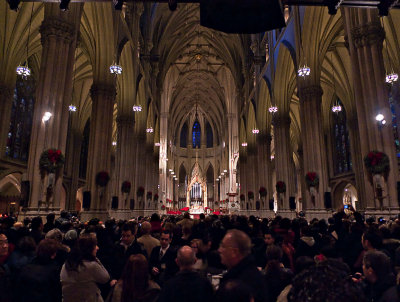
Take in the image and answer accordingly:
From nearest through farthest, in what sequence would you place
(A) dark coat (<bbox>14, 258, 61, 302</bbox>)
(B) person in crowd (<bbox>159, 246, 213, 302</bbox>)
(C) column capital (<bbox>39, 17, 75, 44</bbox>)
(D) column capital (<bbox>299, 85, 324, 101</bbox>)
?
1. (B) person in crowd (<bbox>159, 246, 213, 302</bbox>)
2. (A) dark coat (<bbox>14, 258, 61, 302</bbox>)
3. (C) column capital (<bbox>39, 17, 75, 44</bbox>)
4. (D) column capital (<bbox>299, 85, 324, 101</bbox>)

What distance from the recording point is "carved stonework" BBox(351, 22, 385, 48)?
12325 millimetres

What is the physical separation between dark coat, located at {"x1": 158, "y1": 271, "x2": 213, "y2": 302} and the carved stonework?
44.5 ft

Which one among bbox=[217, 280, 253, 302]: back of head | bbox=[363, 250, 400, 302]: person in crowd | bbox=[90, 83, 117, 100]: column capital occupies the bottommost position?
bbox=[363, 250, 400, 302]: person in crowd

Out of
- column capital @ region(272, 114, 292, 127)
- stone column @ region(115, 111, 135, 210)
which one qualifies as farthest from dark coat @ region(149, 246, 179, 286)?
column capital @ region(272, 114, 292, 127)

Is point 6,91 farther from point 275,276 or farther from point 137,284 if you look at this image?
point 275,276

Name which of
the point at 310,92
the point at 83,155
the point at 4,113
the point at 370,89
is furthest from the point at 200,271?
the point at 83,155

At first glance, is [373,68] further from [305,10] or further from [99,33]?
[99,33]

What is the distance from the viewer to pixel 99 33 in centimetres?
1788

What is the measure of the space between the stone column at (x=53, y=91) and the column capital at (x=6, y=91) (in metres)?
13.5

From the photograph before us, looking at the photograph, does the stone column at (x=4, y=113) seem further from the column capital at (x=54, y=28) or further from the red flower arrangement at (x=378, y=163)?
the red flower arrangement at (x=378, y=163)

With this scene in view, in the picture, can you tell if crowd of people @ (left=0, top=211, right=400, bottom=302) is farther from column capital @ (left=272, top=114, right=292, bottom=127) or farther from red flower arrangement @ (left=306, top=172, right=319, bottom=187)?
column capital @ (left=272, top=114, right=292, bottom=127)

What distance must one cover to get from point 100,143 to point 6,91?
11203 millimetres

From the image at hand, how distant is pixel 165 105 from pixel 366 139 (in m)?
39.4

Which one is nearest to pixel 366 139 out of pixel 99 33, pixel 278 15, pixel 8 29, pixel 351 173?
pixel 278 15
